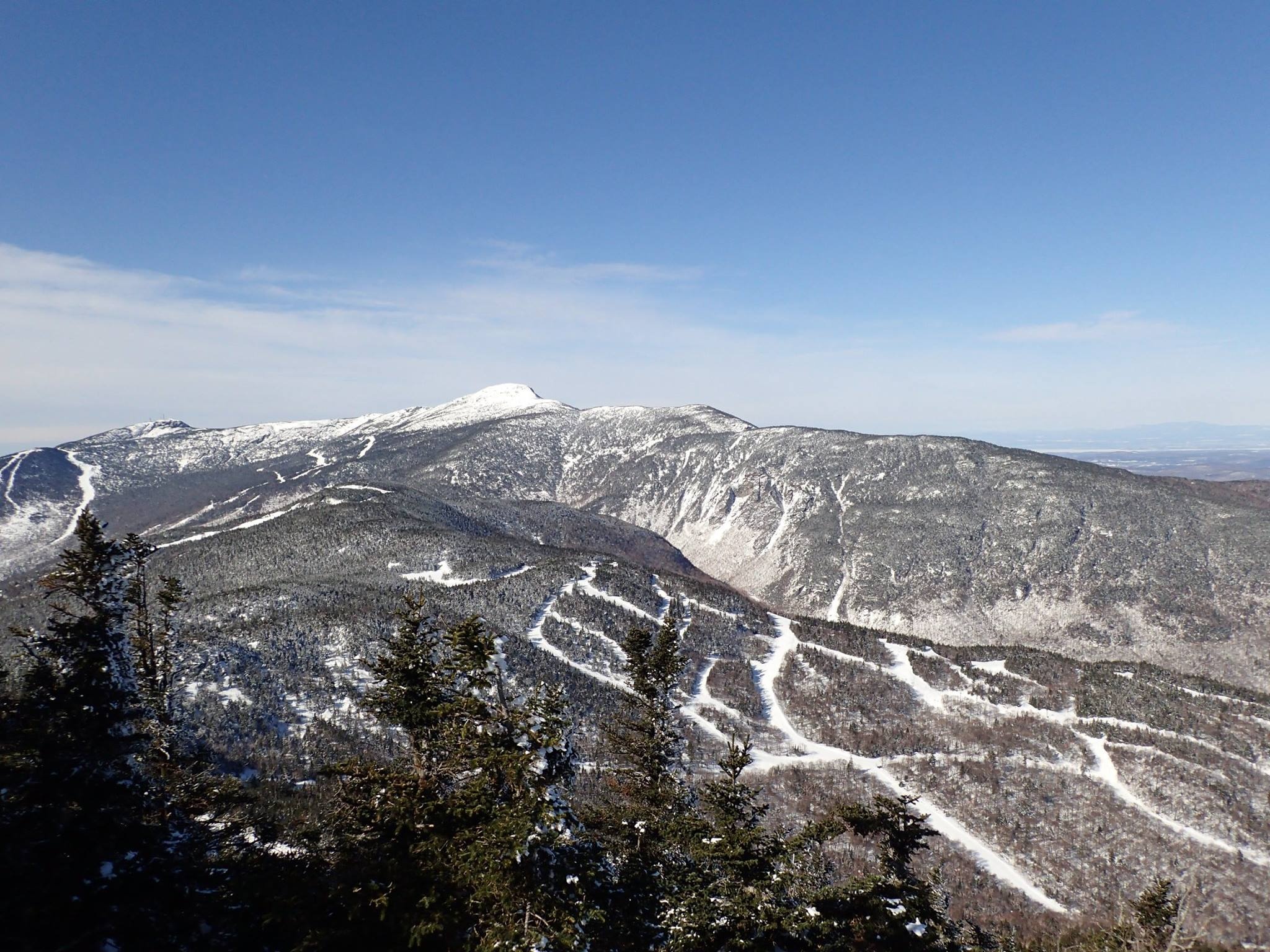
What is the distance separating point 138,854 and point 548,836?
12.7 m

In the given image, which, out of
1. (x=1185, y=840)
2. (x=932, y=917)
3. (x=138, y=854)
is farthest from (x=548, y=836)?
(x=1185, y=840)

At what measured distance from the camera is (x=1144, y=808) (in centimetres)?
5747

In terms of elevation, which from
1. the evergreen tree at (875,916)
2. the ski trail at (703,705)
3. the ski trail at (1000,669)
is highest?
the evergreen tree at (875,916)

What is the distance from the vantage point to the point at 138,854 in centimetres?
1631

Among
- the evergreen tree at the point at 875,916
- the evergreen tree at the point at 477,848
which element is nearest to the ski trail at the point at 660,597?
the evergreen tree at the point at 875,916

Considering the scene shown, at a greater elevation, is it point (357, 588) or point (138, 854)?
point (138, 854)

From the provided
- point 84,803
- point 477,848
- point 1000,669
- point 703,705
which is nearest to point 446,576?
point 703,705

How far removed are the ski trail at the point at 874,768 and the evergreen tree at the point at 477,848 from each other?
2873 cm

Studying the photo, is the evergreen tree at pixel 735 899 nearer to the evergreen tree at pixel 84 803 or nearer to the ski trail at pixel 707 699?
the evergreen tree at pixel 84 803

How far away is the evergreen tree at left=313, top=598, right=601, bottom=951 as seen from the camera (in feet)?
38.4

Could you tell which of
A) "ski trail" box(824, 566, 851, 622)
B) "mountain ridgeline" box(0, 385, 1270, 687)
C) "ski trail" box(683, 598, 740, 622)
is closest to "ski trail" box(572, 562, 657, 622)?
"ski trail" box(683, 598, 740, 622)

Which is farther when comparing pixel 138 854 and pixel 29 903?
pixel 138 854

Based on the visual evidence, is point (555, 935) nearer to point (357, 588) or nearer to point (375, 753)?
point (375, 753)

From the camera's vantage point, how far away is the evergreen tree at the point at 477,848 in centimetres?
1171
